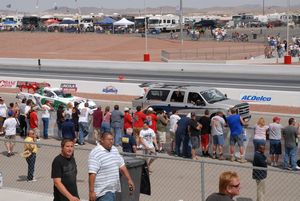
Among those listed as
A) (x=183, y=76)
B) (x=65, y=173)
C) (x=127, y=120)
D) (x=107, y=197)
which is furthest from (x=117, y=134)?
(x=183, y=76)

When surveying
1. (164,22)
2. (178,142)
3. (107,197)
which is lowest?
(178,142)

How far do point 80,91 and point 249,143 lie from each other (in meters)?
17.0

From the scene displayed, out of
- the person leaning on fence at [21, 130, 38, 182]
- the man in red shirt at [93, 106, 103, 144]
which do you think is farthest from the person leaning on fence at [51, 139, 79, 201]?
the man in red shirt at [93, 106, 103, 144]

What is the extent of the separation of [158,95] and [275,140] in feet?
23.2

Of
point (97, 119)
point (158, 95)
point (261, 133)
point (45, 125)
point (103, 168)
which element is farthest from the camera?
point (158, 95)

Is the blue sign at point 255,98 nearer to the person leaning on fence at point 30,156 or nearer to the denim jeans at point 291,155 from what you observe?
the denim jeans at point 291,155

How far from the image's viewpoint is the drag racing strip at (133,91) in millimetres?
26078

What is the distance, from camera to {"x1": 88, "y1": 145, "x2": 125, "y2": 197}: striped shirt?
8.02 m

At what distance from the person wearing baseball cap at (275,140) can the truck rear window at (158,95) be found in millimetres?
6615

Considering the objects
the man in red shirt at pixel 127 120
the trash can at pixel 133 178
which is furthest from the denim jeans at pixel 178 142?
the trash can at pixel 133 178

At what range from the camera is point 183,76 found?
134 feet

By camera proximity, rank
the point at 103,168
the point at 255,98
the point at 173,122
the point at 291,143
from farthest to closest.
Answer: the point at 255,98 → the point at 173,122 → the point at 291,143 → the point at 103,168

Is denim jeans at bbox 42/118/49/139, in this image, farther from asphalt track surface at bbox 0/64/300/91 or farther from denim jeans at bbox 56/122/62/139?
asphalt track surface at bbox 0/64/300/91

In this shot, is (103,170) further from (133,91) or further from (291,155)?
(133,91)
